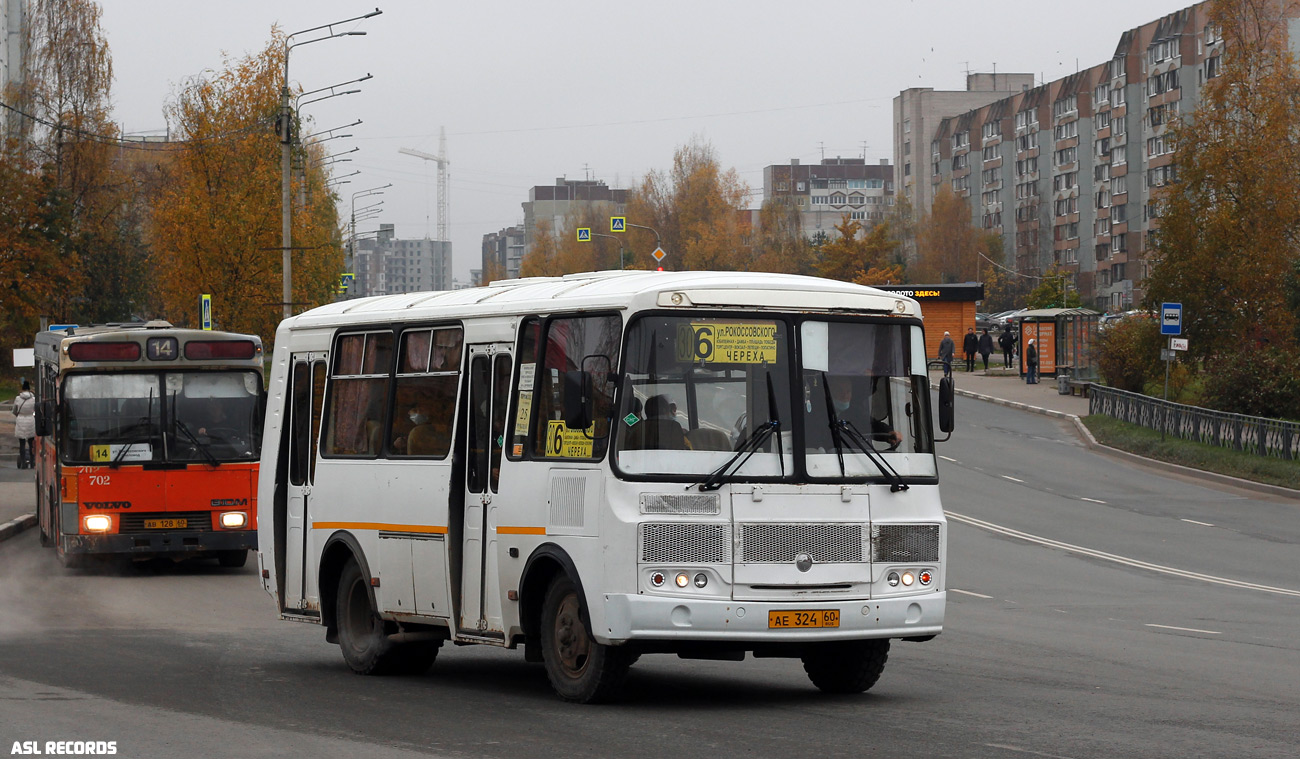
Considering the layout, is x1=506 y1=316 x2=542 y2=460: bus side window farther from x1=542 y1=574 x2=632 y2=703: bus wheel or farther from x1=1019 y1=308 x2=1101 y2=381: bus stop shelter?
x1=1019 y1=308 x2=1101 y2=381: bus stop shelter

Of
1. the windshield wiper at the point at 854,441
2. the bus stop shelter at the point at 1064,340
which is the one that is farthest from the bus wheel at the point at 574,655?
the bus stop shelter at the point at 1064,340

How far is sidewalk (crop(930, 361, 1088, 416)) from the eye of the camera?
160 feet

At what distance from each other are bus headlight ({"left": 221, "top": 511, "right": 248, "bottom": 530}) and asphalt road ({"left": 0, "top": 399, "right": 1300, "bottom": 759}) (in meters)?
0.67

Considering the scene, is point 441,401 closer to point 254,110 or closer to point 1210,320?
point 1210,320

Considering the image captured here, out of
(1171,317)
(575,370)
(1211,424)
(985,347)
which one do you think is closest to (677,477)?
(575,370)

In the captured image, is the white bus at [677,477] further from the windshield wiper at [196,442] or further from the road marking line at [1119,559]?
the road marking line at [1119,559]

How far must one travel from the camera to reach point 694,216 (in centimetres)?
11050

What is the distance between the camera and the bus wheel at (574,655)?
9711 millimetres

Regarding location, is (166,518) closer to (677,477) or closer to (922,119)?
(677,477)

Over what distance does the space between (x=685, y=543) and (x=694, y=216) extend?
334 feet

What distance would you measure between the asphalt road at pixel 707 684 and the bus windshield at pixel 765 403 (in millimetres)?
1440

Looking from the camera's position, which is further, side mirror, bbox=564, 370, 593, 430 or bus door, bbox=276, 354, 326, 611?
bus door, bbox=276, 354, 326, 611

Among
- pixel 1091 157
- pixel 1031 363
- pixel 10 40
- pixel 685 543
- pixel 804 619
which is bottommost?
pixel 804 619

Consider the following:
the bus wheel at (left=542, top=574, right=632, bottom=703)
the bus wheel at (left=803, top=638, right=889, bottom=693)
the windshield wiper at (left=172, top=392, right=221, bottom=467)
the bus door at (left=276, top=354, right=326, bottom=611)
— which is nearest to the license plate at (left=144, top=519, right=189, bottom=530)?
the windshield wiper at (left=172, top=392, right=221, bottom=467)
